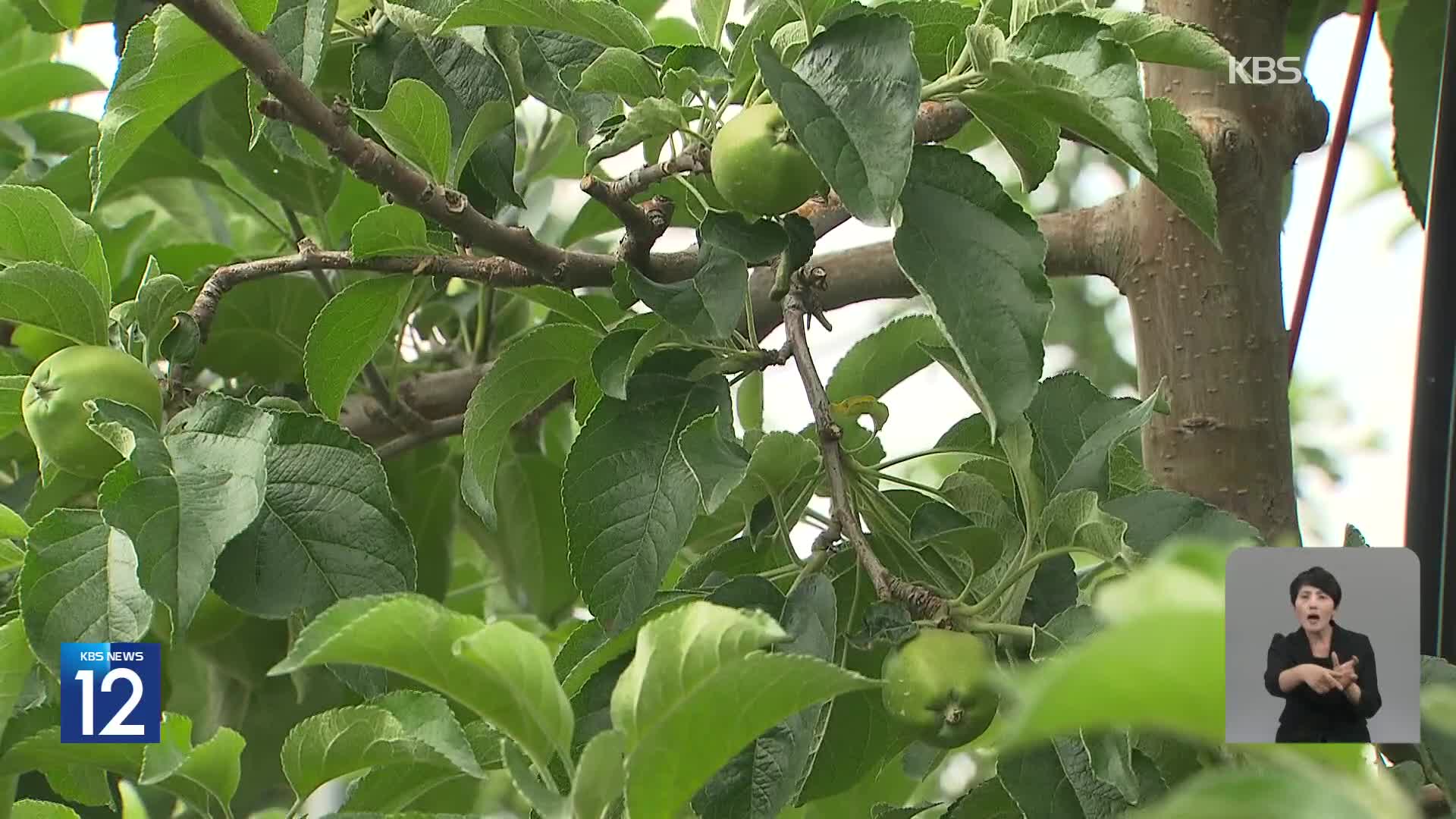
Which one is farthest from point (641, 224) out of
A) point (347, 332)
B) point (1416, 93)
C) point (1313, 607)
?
point (1416, 93)

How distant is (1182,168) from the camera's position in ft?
1.25

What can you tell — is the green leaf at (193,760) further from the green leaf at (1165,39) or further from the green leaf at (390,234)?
the green leaf at (1165,39)

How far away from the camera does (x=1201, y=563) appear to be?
0.52 ft

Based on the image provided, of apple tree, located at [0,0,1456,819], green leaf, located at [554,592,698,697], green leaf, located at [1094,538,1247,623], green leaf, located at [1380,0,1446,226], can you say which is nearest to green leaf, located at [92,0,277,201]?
apple tree, located at [0,0,1456,819]

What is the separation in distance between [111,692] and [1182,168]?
36 cm

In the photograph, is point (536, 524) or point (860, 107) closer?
point (860, 107)

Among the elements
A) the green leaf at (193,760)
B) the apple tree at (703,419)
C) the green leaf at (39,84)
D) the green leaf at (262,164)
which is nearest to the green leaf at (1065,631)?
the apple tree at (703,419)

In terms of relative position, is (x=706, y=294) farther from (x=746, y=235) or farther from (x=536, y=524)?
(x=536, y=524)

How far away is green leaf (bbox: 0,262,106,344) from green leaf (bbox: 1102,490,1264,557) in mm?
332

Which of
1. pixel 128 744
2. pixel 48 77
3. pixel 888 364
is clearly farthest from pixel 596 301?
pixel 48 77

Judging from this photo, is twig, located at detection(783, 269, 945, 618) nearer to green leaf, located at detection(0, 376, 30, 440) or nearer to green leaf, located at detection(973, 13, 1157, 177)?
green leaf, located at detection(973, 13, 1157, 177)

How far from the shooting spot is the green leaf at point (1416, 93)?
613 millimetres

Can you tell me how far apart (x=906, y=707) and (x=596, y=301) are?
27 cm

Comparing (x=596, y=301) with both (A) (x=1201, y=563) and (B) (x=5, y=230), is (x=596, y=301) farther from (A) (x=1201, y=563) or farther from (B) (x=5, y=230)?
(A) (x=1201, y=563)
